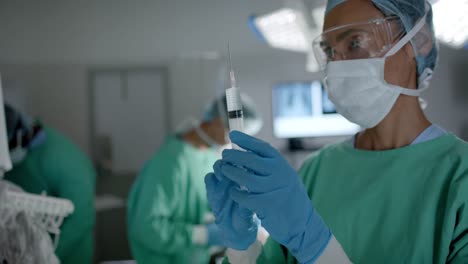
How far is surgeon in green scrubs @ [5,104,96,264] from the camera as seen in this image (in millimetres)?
1801

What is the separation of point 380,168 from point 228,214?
1.46 ft

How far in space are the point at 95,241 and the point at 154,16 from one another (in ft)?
6.48

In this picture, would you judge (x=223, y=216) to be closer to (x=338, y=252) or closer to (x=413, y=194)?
(x=338, y=252)

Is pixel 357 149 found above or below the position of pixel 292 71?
below

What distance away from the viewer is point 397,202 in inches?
37.8

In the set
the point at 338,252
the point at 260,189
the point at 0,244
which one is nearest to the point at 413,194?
the point at 338,252

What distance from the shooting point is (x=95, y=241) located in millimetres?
3338

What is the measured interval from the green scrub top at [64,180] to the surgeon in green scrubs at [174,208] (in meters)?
0.27

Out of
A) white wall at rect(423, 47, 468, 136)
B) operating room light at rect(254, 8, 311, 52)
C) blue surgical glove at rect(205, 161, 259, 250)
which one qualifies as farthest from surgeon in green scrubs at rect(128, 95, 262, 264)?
white wall at rect(423, 47, 468, 136)

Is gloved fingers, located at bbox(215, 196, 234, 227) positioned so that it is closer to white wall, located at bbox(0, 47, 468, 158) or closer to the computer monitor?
white wall, located at bbox(0, 47, 468, 158)

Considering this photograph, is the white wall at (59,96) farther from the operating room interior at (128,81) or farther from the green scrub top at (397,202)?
the green scrub top at (397,202)

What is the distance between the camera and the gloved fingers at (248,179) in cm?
71

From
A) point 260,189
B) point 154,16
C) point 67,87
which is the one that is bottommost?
point 260,189

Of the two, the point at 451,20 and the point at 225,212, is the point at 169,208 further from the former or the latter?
the point at 451,20
